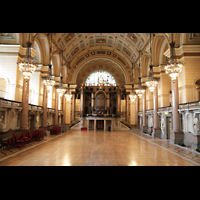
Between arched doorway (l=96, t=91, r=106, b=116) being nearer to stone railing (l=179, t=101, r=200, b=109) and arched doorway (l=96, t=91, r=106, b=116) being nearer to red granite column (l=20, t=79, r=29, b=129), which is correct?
red granite column (l=20, t=79, r=29, b=129)

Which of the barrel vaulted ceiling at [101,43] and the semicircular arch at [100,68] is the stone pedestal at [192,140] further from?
the semicircular arch at [100,68]

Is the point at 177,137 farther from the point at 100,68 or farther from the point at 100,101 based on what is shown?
the point at 100,68

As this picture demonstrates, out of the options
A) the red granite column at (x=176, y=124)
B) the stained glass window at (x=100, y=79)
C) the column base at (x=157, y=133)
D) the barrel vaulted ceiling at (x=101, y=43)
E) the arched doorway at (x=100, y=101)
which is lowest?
the column base at (x=157, y=133)

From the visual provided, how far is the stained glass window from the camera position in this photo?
32438 millimetres

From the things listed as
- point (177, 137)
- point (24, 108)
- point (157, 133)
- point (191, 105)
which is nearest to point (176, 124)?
point (177, 137)

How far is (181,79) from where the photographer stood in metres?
13.6

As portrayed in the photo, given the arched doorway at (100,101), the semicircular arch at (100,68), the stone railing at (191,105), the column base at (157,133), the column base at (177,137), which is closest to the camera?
the stone railing at (191,105)

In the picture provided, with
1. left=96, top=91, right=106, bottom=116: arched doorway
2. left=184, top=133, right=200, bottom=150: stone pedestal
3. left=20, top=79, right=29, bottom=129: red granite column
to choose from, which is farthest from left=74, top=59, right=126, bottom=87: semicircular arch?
left=184, top=133, right=200, bottom=150: stone pedestal

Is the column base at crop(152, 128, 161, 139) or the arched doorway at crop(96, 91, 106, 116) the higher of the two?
the arched doorway at crop(96, 91, 106, 116)

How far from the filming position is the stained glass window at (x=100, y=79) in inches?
1277

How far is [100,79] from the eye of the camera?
107ft

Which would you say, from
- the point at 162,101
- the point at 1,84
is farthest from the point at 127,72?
the point at 1,84

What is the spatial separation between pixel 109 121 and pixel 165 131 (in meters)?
12.5

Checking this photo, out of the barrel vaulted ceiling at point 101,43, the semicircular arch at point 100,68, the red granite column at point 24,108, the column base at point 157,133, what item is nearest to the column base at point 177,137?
the column base at point 157,133
